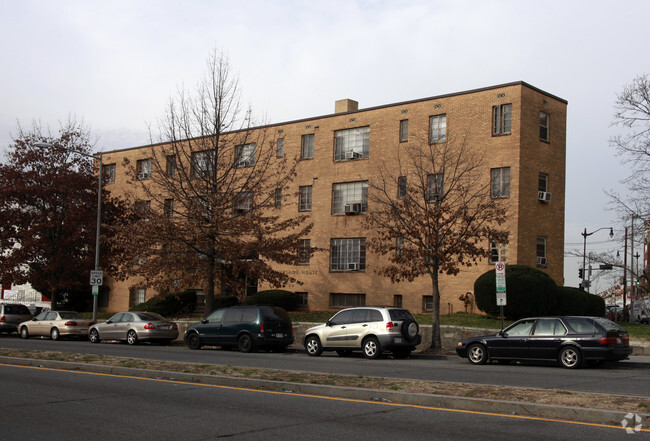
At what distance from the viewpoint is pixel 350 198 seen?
3659cm

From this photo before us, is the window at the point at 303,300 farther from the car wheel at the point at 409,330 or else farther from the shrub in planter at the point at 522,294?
the car wheel at the point at 409,330

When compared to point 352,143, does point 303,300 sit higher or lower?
lower

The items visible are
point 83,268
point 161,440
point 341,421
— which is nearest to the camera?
point 161,440

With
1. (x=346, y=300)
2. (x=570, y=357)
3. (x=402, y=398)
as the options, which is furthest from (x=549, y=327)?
(x=346, y=300)

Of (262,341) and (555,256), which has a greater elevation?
(555,256)

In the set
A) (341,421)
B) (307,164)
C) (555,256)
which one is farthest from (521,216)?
(341,421)

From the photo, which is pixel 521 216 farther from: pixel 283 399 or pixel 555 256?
pixel 283 399

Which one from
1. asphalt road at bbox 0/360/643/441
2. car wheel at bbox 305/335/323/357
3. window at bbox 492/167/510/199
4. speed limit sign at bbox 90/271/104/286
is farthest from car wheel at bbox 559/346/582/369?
speed limit sign at bbox 90/271/104/286

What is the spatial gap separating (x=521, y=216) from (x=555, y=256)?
3.71m

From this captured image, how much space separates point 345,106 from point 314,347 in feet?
66.7

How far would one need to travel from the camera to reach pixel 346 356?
21.9m

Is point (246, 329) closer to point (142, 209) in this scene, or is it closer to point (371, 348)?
point (371, 348)

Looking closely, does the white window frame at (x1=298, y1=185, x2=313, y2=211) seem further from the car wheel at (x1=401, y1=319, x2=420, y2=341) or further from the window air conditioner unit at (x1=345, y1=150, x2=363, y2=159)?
the car wheel at (x1=401, y1=319, x2=420, y2=341)

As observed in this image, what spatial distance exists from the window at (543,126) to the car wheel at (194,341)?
19.0 metres
